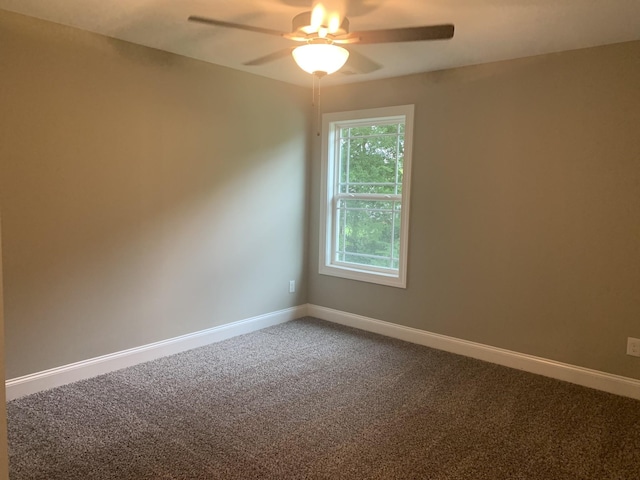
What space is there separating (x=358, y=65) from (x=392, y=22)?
903 millimetres

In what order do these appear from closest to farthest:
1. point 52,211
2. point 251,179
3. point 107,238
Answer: point 52,211 < point 107,238 < point 251,179

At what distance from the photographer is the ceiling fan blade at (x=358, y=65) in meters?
3.43

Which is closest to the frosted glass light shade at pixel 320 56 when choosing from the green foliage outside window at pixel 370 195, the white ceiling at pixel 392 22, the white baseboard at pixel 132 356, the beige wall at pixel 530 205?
the white ceiling at pixel 392 22

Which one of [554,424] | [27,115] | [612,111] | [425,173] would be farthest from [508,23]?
[27,115]

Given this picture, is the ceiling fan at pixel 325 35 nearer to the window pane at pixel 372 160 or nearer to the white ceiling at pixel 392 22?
the white ceiling at pixel 392 22

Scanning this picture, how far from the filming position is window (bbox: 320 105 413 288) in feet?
13.8

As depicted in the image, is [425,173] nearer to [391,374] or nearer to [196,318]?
[391,374]

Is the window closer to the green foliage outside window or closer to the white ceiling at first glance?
the green foliage outside window

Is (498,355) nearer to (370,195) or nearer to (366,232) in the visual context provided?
(366,232)

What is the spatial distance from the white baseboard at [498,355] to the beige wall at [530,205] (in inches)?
2.2

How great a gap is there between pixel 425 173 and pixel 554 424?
2100mm

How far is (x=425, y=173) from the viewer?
13.1ft

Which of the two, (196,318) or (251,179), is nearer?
(196,318)

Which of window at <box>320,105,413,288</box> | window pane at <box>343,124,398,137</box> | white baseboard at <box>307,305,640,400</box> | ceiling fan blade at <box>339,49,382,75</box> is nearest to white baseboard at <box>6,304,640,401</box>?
white baseboard at <box>307,305,640,400</box>
